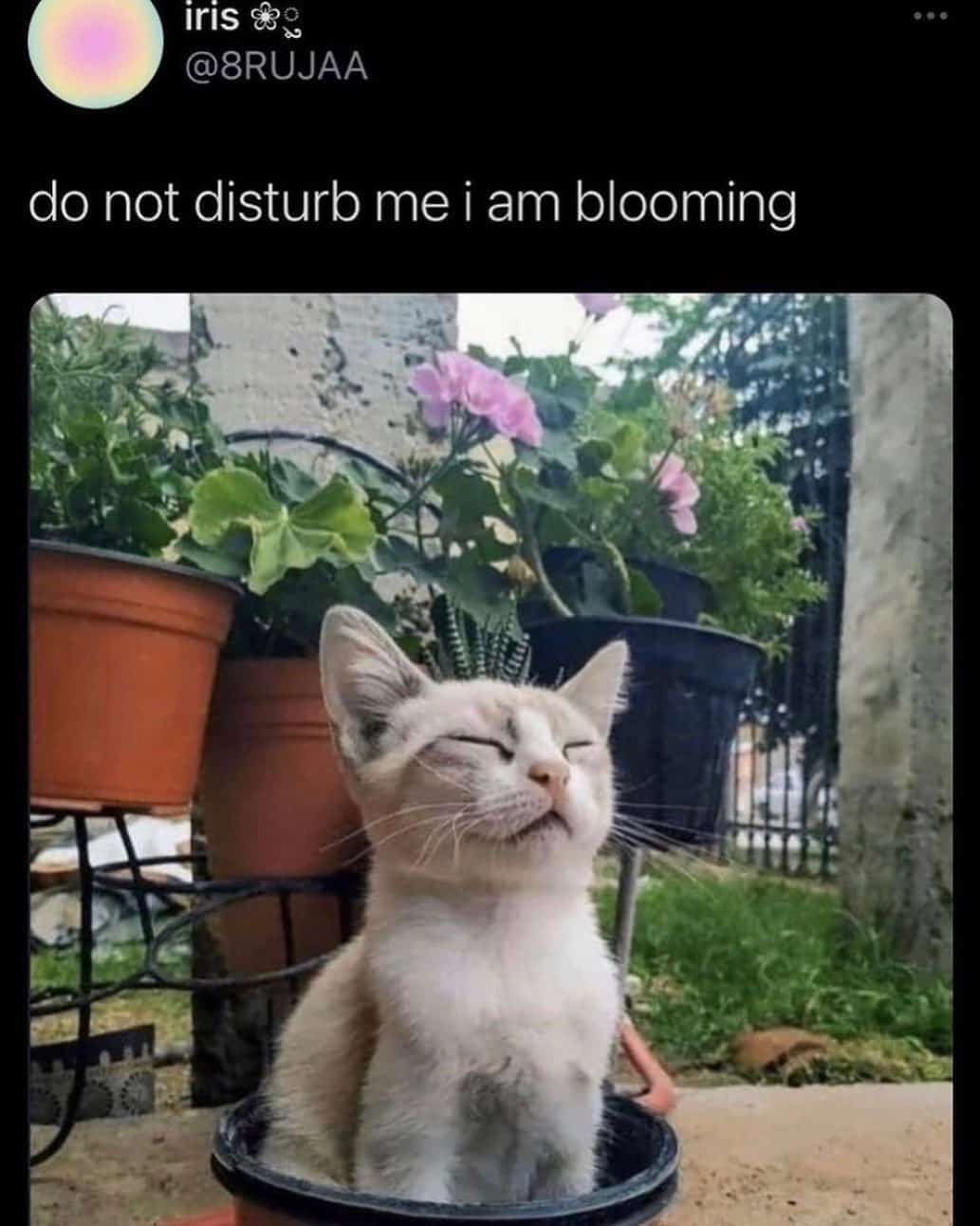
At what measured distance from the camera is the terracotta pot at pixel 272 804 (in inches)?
24.2

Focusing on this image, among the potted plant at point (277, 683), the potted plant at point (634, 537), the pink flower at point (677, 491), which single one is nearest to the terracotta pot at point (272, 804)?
the potted plant at point (277, 683)

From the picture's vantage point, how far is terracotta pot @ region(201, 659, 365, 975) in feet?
2.02

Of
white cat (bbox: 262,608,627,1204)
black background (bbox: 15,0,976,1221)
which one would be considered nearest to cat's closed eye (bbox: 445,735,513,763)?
white cat (bbox: 262,608,627,1204)

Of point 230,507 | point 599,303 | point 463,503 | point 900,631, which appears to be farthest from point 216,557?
point 900,631

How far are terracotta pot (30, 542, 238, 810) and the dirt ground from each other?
7.3 inches

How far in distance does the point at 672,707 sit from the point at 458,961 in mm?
180

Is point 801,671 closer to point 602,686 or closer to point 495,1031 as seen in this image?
point 602,686

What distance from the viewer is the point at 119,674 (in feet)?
1.95

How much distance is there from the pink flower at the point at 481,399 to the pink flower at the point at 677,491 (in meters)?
0.07
